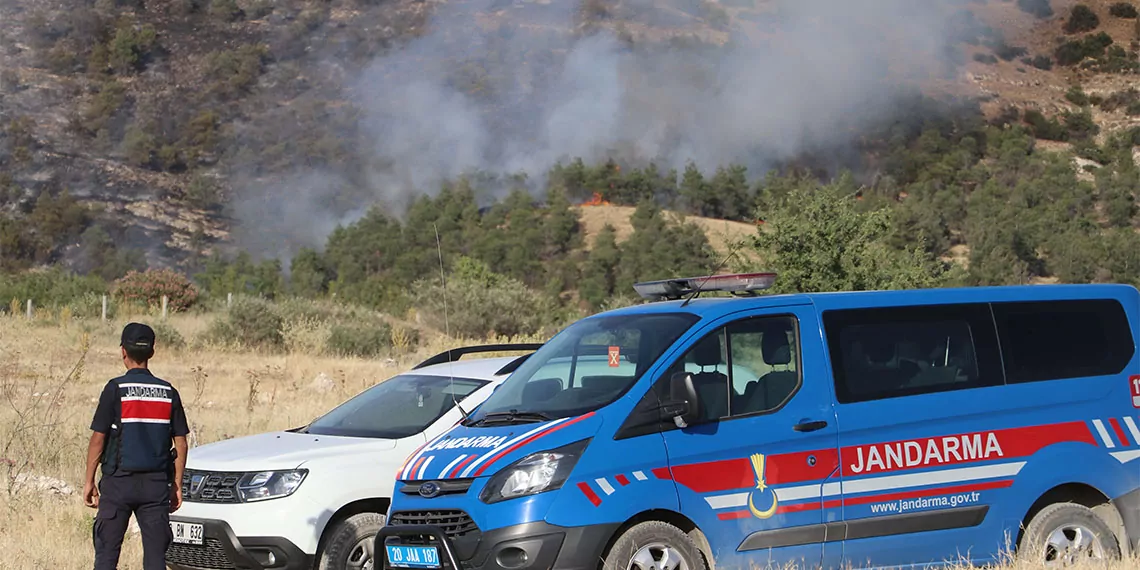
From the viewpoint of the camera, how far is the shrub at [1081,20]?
11756 cm

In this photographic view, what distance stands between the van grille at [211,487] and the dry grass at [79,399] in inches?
33.5

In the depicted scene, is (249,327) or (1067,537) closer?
(1067,537)

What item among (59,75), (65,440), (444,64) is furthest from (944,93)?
(65,440)

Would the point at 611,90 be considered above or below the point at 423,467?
above

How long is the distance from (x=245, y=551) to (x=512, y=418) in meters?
1.86

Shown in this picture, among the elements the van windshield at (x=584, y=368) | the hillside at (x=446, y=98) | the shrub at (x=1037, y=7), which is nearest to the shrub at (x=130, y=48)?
the hillside at (x=446, y=98)

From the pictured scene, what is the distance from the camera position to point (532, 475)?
649 centimetres

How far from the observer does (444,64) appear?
123m

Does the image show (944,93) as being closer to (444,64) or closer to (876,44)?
(876,44)

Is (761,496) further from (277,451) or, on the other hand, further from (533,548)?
(277,451)

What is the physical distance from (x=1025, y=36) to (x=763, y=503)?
122648 millimetres

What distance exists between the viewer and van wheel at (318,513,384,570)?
756 centimetres

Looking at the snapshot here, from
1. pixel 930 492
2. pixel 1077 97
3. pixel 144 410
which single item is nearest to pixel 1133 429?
pixel 930 492

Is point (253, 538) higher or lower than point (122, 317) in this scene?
lower
